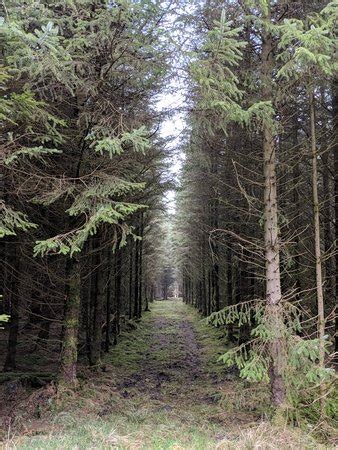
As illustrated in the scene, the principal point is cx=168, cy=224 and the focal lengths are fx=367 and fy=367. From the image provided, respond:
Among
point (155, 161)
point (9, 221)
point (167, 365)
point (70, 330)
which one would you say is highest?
point (155, 161)

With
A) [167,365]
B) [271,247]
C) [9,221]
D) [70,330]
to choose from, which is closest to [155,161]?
[271,247]

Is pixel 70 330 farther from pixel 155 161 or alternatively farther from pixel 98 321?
pixel 155 161

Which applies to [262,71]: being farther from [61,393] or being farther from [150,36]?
[61,393]

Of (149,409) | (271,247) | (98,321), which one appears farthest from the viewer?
(98,321)

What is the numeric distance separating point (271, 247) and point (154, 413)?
439 centimetres

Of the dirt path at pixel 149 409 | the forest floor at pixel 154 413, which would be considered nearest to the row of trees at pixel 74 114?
the forest floor at pixel 154 413

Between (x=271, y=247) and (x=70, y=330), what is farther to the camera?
(x=70, y=330)

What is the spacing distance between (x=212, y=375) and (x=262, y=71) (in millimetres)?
9687

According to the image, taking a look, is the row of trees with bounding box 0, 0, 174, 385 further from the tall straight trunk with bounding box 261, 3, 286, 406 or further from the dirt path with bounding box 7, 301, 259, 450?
the tall straight trunk with bounding box 261, 3, 286, 406

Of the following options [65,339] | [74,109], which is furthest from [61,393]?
[74,109]

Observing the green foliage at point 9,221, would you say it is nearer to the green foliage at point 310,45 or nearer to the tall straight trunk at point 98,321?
the green foliage at point 310,45

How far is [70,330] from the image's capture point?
30.2ft

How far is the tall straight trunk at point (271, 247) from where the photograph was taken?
272 inches

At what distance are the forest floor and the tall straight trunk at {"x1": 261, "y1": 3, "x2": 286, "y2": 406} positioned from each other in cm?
59
